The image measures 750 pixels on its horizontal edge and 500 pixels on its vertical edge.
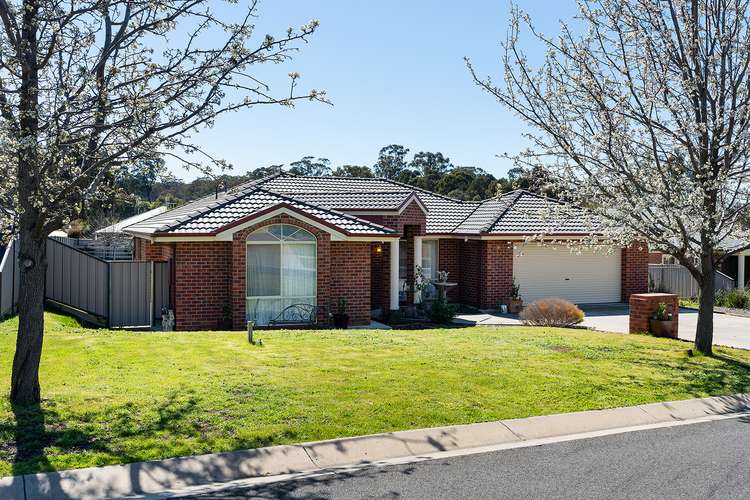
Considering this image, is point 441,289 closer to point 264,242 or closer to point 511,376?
point 264,242

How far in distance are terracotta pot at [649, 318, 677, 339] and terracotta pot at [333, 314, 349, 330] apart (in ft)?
23.7

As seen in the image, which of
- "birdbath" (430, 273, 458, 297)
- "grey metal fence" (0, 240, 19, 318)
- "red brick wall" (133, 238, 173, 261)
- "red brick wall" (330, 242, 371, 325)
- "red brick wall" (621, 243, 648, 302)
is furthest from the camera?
"red brick wall" (621, 243, 648, 302)

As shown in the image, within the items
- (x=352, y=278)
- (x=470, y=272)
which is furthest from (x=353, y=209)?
(x=470, y=272)

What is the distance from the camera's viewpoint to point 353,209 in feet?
73.5

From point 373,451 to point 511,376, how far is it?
3560 mm

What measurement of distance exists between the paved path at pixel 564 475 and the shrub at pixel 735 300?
18.8m

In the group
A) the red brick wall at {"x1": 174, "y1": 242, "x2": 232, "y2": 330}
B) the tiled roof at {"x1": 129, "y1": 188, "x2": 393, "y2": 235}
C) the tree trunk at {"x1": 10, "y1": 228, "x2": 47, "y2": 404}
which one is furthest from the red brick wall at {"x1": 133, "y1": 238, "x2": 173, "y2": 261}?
the tree trunk at {"x1": 10, "y1": 228, "x2": 47, "y2": 404}

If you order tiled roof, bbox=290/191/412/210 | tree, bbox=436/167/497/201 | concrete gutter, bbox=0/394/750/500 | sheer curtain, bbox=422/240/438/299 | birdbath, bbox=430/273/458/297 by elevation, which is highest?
tree, bbox=436/167/497/201

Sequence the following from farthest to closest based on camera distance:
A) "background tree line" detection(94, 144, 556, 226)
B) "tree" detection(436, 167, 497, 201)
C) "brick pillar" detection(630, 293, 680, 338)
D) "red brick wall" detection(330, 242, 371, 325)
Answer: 1. "tree" detection(436, 167, 497, 201)
2. "background tree line" detection(94, 144, 556, 226)
3. "red brick wall" detection(330, 242, 371, 325)
4. "brick pillar" detection(630, 293, 680, 338)

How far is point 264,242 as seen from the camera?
1725 centimetres

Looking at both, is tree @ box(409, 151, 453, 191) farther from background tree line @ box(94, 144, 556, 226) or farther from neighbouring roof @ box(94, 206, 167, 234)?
neighbouring roof @ box(94, 206, 167, 234)

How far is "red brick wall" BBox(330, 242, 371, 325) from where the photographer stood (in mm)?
18359

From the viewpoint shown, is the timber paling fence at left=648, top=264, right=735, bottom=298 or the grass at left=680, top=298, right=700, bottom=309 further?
the timber paling fence at left=648, top=264, right=735, bottom=298

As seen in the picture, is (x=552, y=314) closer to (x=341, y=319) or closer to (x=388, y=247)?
(x=388, y=247)
